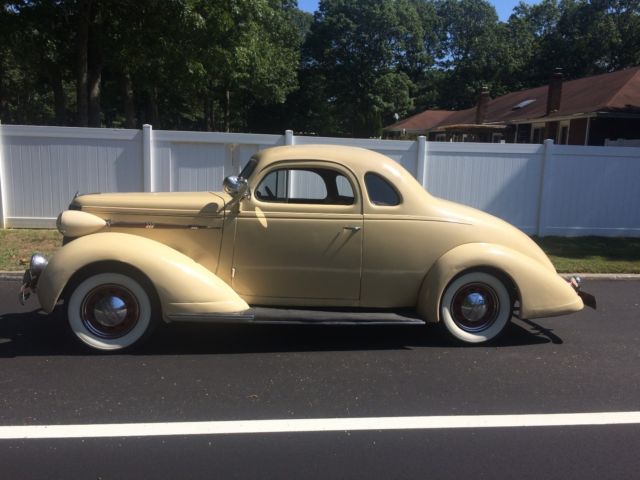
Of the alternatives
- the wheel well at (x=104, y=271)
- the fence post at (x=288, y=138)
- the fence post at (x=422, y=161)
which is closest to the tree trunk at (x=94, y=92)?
the fence post at (x=288, y=138)

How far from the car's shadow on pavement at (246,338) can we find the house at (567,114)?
1444cm

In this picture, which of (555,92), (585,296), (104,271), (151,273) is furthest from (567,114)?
(104,271)

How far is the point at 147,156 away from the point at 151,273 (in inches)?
246

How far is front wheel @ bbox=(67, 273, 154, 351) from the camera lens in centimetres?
490

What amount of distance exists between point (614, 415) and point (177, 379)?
321cm

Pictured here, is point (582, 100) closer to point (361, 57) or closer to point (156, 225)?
point (156, 225)

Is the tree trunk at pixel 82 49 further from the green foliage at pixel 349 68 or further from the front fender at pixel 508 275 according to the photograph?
the front fender at pixel 508 275

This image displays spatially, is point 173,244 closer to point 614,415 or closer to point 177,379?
point 177,379

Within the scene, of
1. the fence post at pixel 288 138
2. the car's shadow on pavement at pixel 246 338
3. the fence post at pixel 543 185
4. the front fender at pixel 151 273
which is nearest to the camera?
the front fender at pixel 151 273

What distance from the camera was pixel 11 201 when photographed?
35.0 feet

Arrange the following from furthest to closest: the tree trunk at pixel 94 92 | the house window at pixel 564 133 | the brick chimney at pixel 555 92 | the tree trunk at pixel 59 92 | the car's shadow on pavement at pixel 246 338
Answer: the brick chimney at pixel 555 92 → the house window at pixel 564 133 → the tree trunk at pixel 59 92 → the tree trunk at pixel 94 92 → the car's shadow on pavement at pixel 246 338

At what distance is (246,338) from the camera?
558cm

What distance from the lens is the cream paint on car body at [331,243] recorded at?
5246 millimetres

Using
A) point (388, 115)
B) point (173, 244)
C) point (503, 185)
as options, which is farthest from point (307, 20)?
point (173, 244)
